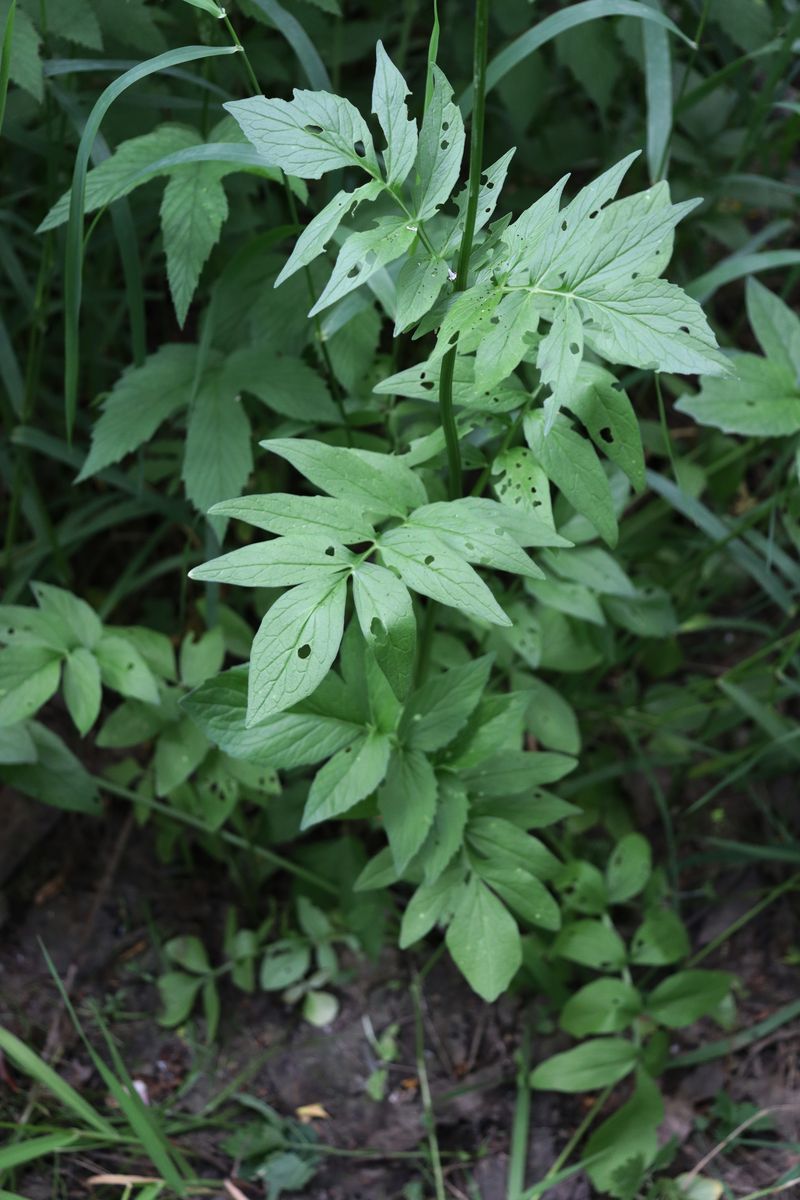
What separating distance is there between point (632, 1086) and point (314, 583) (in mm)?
1399

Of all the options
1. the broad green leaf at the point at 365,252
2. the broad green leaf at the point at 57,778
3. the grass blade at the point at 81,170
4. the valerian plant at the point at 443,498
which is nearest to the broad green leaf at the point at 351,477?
the valerian plant at the point at 443,498

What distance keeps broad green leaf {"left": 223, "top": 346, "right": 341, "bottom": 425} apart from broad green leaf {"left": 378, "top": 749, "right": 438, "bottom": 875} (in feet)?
1.95

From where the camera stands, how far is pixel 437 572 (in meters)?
1.20

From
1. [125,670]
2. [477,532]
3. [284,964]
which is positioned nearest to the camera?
[477,532]

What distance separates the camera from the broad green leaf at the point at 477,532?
1.23 meters

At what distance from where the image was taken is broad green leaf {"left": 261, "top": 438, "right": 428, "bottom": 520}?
52.1 inches

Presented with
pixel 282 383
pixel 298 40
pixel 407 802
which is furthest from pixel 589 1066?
pixel 298 40

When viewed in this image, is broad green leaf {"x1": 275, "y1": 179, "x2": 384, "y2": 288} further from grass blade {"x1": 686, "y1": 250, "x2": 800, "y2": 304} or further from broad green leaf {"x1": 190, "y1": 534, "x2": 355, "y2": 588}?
grass blade {"x1": 686, "y1": 250, "x2": 800, "y2": 304}

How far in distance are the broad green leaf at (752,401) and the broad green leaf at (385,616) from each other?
0.71 meters

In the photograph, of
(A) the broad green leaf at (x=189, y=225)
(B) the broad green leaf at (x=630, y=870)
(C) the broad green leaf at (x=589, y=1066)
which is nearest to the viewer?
(A) the broad green leaf at (x=189, y=225)

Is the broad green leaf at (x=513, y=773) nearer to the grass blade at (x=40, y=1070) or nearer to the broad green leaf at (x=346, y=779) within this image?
the broad green leaf at (x=346, y=779)

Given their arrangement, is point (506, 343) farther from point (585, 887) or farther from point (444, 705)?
point (585, 887)

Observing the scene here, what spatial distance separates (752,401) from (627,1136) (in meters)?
1.25

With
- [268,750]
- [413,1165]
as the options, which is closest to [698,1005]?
[413,1165]
